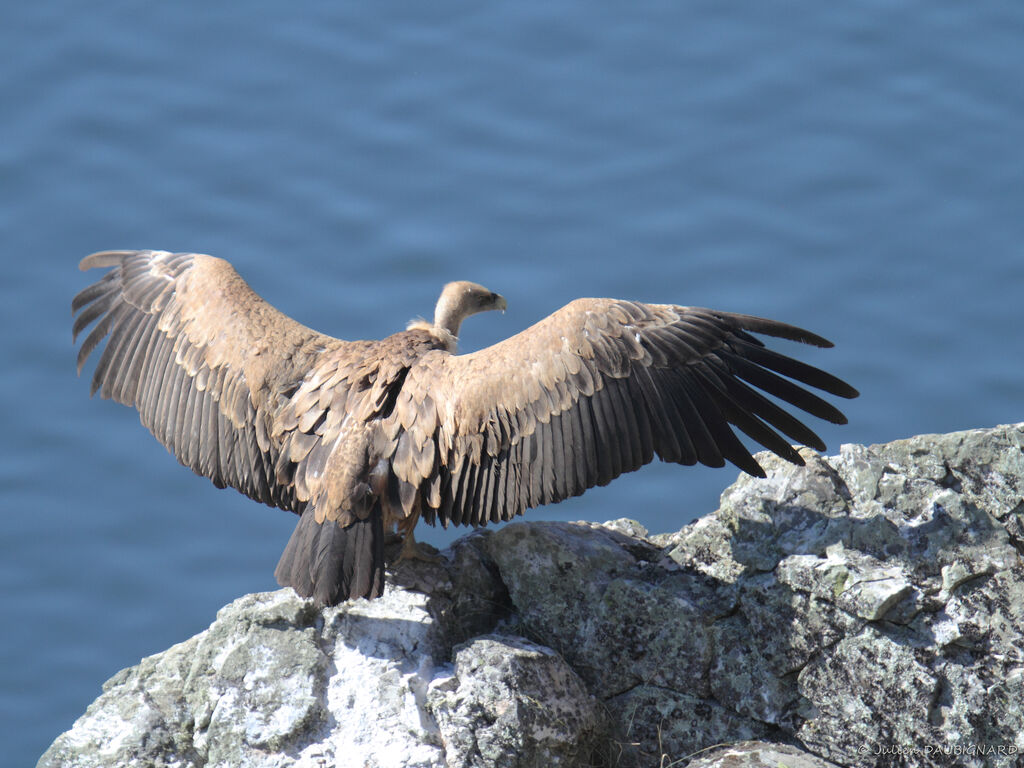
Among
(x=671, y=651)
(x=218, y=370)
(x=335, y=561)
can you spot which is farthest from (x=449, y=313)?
(x=671, y=651)

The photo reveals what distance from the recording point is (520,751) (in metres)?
4.79

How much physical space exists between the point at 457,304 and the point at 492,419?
1827 mm

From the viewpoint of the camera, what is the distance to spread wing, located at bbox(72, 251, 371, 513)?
5.87 m

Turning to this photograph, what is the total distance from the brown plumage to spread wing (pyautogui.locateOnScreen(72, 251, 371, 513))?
13 millimetres

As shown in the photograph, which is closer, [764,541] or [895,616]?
[895,616]

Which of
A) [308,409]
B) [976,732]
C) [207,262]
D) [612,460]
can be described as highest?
[207,262]

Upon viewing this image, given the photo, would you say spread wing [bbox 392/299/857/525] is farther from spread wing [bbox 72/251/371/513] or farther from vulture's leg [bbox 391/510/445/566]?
spread wing [bbox 72/251/371/513]

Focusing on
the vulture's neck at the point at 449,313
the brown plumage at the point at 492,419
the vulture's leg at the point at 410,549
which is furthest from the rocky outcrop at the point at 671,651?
the vulture's neck at the point at 449,313

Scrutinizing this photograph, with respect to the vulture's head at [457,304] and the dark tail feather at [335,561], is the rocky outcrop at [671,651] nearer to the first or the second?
the dark tail feather at [335,561]

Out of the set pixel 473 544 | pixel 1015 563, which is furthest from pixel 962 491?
pixel 473 544

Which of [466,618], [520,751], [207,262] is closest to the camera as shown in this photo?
[520,751]

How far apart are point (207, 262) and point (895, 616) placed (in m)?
3.76

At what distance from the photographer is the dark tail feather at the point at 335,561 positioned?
5.09m

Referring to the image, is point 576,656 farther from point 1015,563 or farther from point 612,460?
point 1015,563
